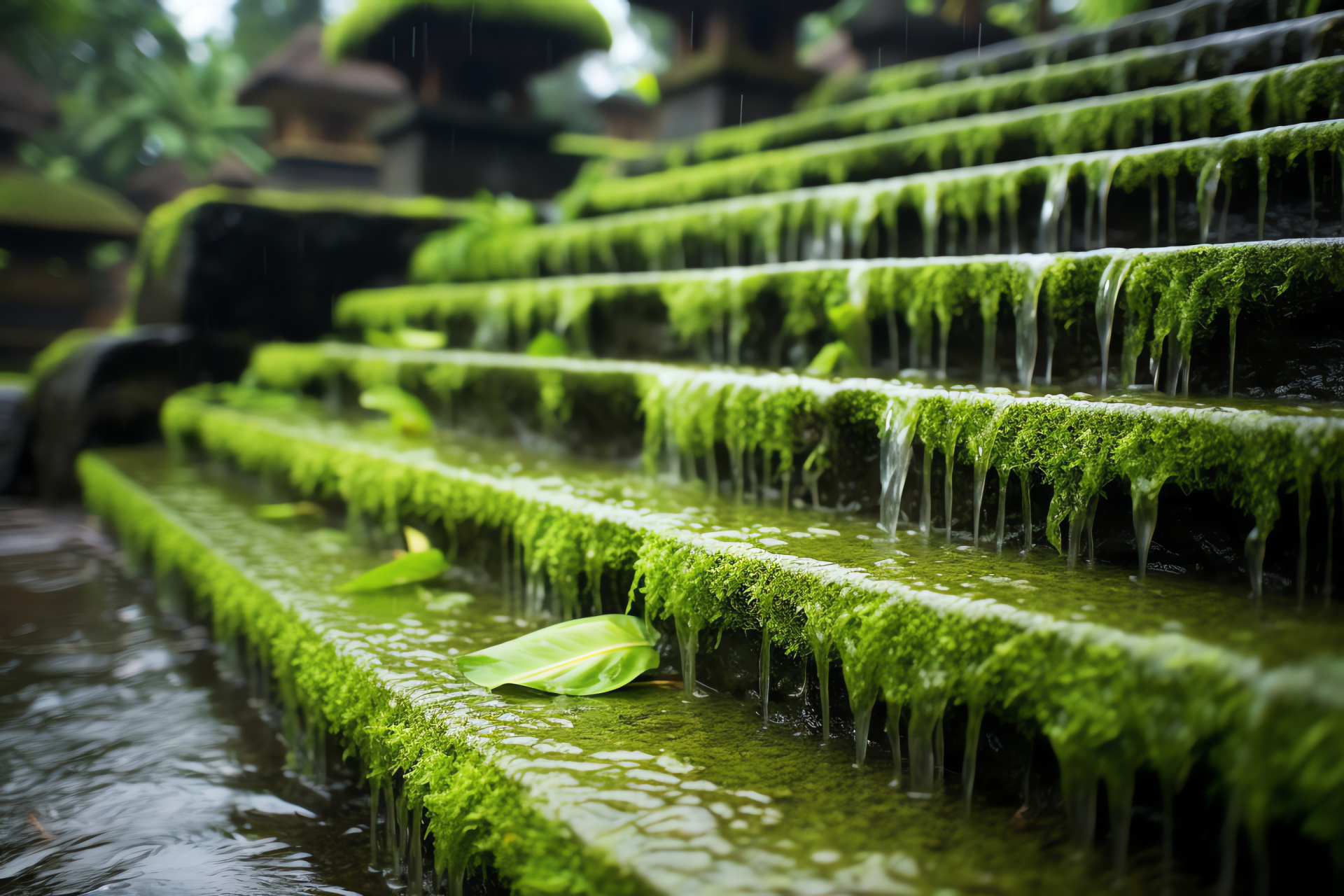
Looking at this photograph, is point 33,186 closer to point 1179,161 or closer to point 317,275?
point 317,275

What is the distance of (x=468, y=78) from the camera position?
8.21 m

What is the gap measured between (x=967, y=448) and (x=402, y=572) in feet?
5.51

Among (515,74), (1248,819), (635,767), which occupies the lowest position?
(635,767)

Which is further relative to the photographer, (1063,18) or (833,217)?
(1063,18)

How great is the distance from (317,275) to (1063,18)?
988 cm

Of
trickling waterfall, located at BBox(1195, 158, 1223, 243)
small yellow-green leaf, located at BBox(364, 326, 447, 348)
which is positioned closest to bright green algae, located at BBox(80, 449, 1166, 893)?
trickling waterfall, located at BBox(1195, 158, 1223, 243)

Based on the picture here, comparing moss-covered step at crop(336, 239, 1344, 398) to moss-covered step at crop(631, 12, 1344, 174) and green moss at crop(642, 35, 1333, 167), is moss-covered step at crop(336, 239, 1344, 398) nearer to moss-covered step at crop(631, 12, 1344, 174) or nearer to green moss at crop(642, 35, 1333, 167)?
moss-covered step at crop(631, 12, 1344, 174)

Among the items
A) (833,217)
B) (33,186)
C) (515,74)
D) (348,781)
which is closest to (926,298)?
(833,217)

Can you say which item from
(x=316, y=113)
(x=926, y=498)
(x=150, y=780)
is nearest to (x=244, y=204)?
(x=150, y=780)

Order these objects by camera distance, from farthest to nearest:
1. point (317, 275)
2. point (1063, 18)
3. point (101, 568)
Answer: point (1063, 18) < point (317, 275) < point (101, 568)

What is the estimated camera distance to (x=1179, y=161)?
253 centimetres

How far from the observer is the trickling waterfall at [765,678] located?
65.6 inches

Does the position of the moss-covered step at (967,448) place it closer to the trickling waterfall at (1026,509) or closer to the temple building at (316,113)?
the trickling waterfall at (1026,509)

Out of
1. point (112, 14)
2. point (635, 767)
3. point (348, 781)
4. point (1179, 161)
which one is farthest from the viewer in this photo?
point (112, 14)
